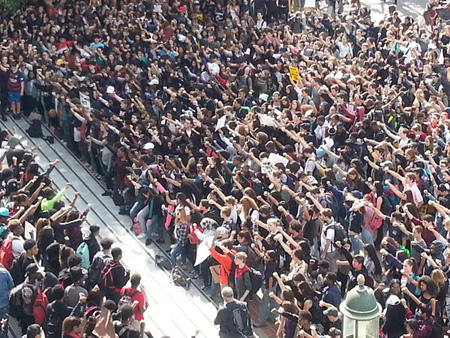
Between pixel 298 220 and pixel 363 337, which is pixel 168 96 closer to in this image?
pixel 298 220

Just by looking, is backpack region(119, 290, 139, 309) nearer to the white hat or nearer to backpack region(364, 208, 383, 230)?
backpack region(364, 208, 383, 230)

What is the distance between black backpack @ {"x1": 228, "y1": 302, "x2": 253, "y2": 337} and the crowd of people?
0.02m

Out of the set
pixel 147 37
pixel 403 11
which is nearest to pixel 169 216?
pixel 147 37

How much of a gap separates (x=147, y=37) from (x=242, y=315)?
14493 mm

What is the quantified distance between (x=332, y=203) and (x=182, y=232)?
265cm

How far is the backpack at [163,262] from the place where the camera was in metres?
18.2

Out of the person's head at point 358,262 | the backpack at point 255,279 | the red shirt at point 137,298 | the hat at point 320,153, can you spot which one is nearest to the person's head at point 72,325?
the red shirt at point 137,298

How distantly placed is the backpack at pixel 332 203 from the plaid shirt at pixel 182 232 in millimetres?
2410

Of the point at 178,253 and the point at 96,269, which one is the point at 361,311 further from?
the point at 178,253

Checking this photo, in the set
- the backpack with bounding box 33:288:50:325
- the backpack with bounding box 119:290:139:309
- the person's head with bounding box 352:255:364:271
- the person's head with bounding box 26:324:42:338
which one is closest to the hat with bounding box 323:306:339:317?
the person's head with bounding box 352:255:364:271

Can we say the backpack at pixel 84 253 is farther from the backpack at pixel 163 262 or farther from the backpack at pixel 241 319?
the backpack at pixel 163 262

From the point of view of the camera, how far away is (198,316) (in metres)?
16.6

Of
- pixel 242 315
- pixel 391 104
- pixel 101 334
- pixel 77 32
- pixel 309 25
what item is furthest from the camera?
pixel 309 25

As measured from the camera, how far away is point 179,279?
1758 centimetres
